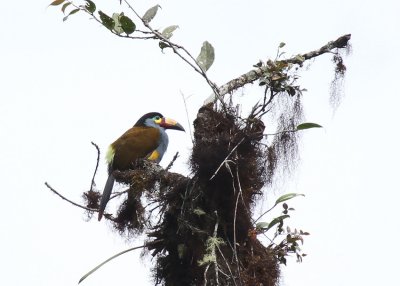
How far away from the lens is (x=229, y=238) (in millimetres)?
4332

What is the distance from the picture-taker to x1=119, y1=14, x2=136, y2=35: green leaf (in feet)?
16.3

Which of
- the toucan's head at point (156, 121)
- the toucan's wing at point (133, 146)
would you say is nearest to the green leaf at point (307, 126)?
the toucan's wing at point (133, 146)

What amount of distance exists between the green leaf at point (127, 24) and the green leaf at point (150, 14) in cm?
14

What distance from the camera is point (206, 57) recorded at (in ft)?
16.4

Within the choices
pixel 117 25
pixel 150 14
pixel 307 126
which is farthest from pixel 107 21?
pixel 307 126

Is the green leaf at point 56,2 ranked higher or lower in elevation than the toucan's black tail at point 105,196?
higher

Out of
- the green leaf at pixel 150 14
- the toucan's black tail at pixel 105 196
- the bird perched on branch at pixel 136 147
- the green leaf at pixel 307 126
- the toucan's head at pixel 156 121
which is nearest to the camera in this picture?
the green leaf at pixel 307 126

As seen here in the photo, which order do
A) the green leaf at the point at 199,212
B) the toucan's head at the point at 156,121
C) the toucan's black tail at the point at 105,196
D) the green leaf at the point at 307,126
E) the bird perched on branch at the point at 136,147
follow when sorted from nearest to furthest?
the green leaf at the point at 199,212
the green leaf at the point at 307,126
the toucan's black tail at the point at 105,196
the bird perched on branch at the point at 136,147
the toucan's head at the point at 156,121

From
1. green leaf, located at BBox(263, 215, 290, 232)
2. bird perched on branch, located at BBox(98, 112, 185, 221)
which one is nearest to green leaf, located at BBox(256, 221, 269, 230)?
green leaf, located at BBox(263, 215, 290, 232)

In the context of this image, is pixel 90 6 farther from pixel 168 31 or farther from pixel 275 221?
pixel 275 221

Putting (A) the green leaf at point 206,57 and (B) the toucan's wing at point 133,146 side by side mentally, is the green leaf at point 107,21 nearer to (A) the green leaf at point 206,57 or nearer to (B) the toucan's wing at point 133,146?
(A) the green leaf at point 206,57

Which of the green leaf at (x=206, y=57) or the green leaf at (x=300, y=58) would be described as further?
the green leaf at (x=300, y=58)

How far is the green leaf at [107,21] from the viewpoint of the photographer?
501cm

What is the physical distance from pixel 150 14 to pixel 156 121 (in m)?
2.44
